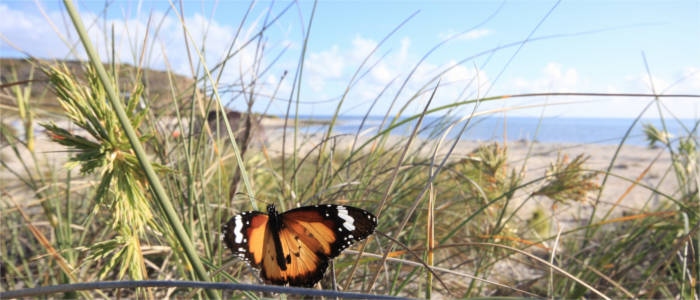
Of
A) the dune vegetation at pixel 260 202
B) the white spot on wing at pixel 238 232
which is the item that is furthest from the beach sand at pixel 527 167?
the white spot on wing at pixel 238 232

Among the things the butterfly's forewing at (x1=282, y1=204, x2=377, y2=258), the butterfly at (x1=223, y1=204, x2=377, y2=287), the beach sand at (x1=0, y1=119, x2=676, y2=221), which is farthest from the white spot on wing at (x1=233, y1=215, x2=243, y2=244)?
the beach sand at (x1=0, y1=119, x2=676, y2=221)

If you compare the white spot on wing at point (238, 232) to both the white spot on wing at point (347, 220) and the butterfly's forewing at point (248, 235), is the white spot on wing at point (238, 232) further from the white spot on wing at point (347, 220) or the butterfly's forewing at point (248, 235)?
the white spot on wing at point (347, 220)

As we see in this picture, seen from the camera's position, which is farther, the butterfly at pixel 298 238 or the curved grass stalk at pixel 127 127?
the butterfly at pixel 298 238

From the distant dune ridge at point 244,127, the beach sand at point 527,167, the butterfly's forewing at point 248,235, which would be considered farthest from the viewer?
the beach sand at point 527,167

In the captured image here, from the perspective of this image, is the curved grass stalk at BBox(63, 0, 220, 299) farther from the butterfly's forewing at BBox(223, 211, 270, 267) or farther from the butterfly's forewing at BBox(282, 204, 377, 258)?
the butterfly's forewing at BBox(282, 204, 377, 258)

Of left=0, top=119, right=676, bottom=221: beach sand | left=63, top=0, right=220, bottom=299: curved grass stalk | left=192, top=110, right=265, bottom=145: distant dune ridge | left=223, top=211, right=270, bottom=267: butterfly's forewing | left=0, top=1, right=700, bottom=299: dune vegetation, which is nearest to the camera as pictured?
left=63, top=0, right=220, bottom=299: curved grass stalk

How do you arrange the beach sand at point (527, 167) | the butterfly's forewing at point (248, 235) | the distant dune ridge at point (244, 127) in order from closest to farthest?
the butterfly's forewing at point (248, 235), the distant dune ridge at point (244, 127), the beach sand at point (527, 167)

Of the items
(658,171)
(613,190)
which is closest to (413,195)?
(613,190)

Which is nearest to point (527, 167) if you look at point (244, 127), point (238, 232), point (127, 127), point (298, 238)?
point (244, 127)
